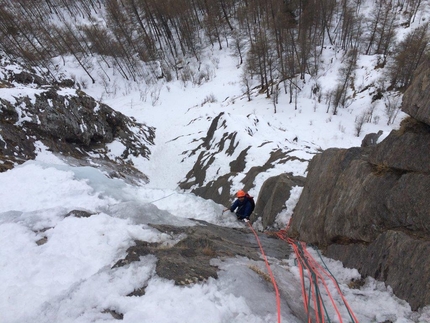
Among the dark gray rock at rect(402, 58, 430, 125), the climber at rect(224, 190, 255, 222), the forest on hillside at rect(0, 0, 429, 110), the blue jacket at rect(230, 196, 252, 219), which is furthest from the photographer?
the forest on hillside at rect(0, 0, 429, 110)

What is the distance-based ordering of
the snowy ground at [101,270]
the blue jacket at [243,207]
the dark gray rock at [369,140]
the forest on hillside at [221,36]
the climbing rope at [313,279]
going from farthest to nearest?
the forest on hillside at [221,36]
the blue jacket at [243,207]
the dark gray rock at [369,140]
the climbing rope at [313,279]
the snowy ground at [101,270]

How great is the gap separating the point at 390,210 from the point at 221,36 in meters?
55.9

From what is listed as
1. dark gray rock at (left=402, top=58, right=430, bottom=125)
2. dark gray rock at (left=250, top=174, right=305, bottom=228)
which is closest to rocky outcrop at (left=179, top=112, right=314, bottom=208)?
dark gray rock at (left=250, top=174, right=305, bottom=228)

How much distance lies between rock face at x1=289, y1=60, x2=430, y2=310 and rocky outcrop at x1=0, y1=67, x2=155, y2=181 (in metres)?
13.8

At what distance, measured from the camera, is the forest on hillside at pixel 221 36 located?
117 feet

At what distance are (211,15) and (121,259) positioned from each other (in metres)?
55.9

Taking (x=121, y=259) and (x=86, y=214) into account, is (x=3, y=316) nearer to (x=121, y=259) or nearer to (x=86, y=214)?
(x=121, y=259)

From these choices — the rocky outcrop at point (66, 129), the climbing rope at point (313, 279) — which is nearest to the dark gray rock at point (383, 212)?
the climbing rope at point (313, 279)

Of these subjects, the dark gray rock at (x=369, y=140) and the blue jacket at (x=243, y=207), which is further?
the blue jacket at (x=243, y=207)

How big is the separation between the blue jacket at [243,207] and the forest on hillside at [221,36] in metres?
26.8

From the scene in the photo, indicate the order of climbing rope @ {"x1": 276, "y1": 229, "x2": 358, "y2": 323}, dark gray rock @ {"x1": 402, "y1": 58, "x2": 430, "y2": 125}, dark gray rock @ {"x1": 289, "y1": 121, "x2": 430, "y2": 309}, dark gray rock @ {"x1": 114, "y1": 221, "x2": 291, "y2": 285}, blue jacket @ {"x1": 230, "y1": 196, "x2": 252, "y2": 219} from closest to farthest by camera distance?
climbing rope @ {"x1": 276, "y1": 229, "x2": 358, "y2": 323}
dark gray rock @ {"x1": 289, "y1": 121, "x2": 430, "y2": 309}
dark gray rock @ {"x1": 402, "y1": 58, "x2": 430, "y2": 125}
dark gray rock @ {"x1": 114, "y1": 221, "x2": 291, "y2": 285}
blue jacket @ {"x1": 230, "y1": 196, "x2": 252, "y2": 219}

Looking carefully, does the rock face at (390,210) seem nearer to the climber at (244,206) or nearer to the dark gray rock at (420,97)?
the dark gray rock at (420,97)

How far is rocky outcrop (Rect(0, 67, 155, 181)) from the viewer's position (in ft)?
50.4

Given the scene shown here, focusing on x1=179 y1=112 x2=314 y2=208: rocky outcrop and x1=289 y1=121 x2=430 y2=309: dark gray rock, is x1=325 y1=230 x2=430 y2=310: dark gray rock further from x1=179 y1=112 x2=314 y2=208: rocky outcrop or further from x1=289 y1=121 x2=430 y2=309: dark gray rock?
x1=179 y1=112 x2=314 y2=208: rocky outcrop
